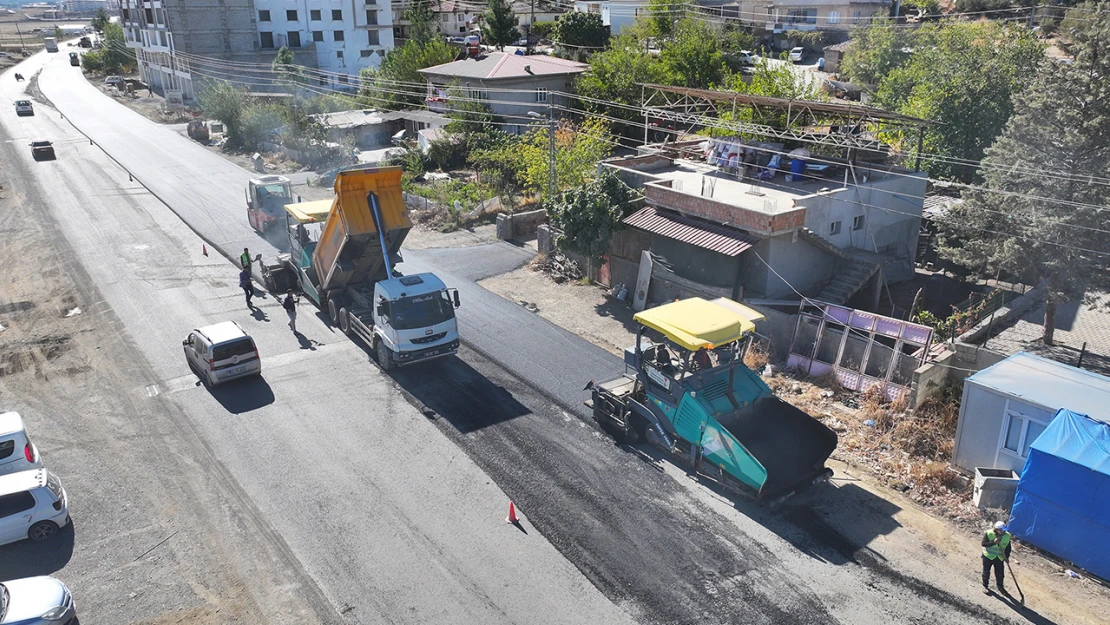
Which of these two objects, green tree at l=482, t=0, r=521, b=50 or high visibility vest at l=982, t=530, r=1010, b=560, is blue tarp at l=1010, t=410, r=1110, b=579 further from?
green tree at l=482, t=0, r=521, b=50

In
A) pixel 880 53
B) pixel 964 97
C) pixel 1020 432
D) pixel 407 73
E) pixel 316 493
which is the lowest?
pixel 316 493

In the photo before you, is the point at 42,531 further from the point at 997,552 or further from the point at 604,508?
the point at 997,552

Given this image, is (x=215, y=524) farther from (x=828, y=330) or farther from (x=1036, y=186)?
(x=1036, y=186)

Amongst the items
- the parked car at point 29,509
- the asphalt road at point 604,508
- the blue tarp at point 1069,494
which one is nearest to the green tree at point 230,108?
the asphalt road at point 604,508

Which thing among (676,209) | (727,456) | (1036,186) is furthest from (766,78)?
(727,456)

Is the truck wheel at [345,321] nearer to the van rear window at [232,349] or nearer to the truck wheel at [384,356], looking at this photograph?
the truck wheel at [384,356]

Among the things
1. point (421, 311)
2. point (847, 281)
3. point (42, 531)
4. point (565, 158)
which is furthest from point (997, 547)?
point (565, 158)
